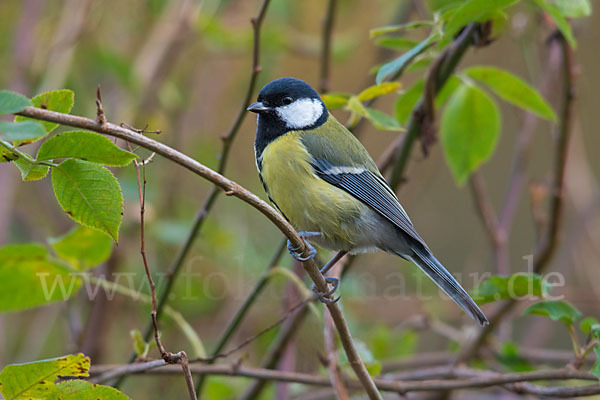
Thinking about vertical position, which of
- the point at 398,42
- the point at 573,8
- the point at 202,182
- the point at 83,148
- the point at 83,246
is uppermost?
the point at 573,8

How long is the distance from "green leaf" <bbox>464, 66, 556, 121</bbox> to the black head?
1.58ft

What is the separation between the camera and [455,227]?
15.2ft

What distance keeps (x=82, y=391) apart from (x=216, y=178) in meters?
0.38

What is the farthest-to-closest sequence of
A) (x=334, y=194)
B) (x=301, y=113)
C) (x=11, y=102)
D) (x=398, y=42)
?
1. (x=301, y=113)
2. (x=334, y=194)
3. (x=398, y=42)
4. (x=11, y=102)

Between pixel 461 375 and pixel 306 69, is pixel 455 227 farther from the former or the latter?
pixel 461 375

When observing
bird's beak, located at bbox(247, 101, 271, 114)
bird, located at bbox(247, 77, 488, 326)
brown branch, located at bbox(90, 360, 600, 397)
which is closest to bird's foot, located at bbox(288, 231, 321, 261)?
bird, located at bbox(247, 77, 488, 326)

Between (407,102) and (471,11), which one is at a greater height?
(471,11)

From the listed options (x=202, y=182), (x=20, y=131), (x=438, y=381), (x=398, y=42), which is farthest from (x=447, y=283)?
(x=202, y=182)

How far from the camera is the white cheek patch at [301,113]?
190cm

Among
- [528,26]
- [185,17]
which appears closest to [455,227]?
[528,26]

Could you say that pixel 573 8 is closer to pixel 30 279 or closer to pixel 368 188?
pixel 368 188

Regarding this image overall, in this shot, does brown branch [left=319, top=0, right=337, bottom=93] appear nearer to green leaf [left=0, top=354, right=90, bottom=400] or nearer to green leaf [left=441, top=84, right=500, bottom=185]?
green leaf [left=441, top=84, right=500, bottom=185]

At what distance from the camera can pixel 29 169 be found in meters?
0.93

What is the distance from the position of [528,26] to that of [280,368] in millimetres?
1684
